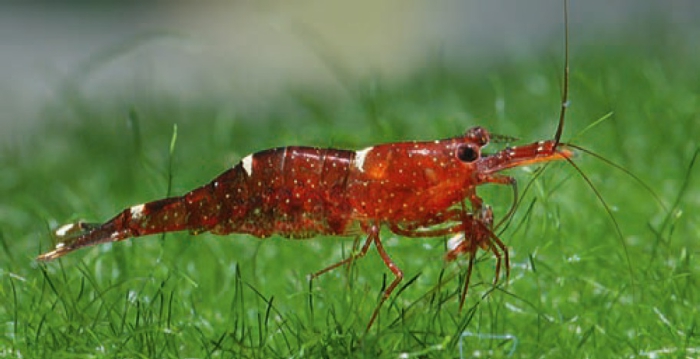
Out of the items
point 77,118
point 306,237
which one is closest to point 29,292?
point 306,237

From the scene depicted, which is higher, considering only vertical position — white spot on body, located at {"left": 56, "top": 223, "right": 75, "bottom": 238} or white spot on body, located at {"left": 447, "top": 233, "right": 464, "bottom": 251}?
white spot on body, located at {"left": 56, "top": 223, "right": 75, "bottom": 238}

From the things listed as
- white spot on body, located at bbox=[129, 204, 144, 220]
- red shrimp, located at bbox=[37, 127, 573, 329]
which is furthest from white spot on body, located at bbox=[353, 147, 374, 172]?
white spot on body, located at bbox=[129, 204, 144, 220]

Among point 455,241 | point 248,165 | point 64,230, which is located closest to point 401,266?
point 455,241

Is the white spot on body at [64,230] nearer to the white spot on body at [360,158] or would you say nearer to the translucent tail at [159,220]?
the translucent tail at [159,220]

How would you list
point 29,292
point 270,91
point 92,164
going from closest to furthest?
point 29,292 < point 92,164 < point 270,91

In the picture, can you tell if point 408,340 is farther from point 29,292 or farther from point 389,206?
point 29,292

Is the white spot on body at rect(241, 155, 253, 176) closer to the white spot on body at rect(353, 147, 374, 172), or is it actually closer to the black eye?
the white spot on body at rect(353, 147, 374, 172)

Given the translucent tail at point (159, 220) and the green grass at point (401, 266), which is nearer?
the translucent tail at point (159, 220)

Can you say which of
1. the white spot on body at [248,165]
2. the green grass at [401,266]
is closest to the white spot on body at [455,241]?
the green grass at [401,266]
